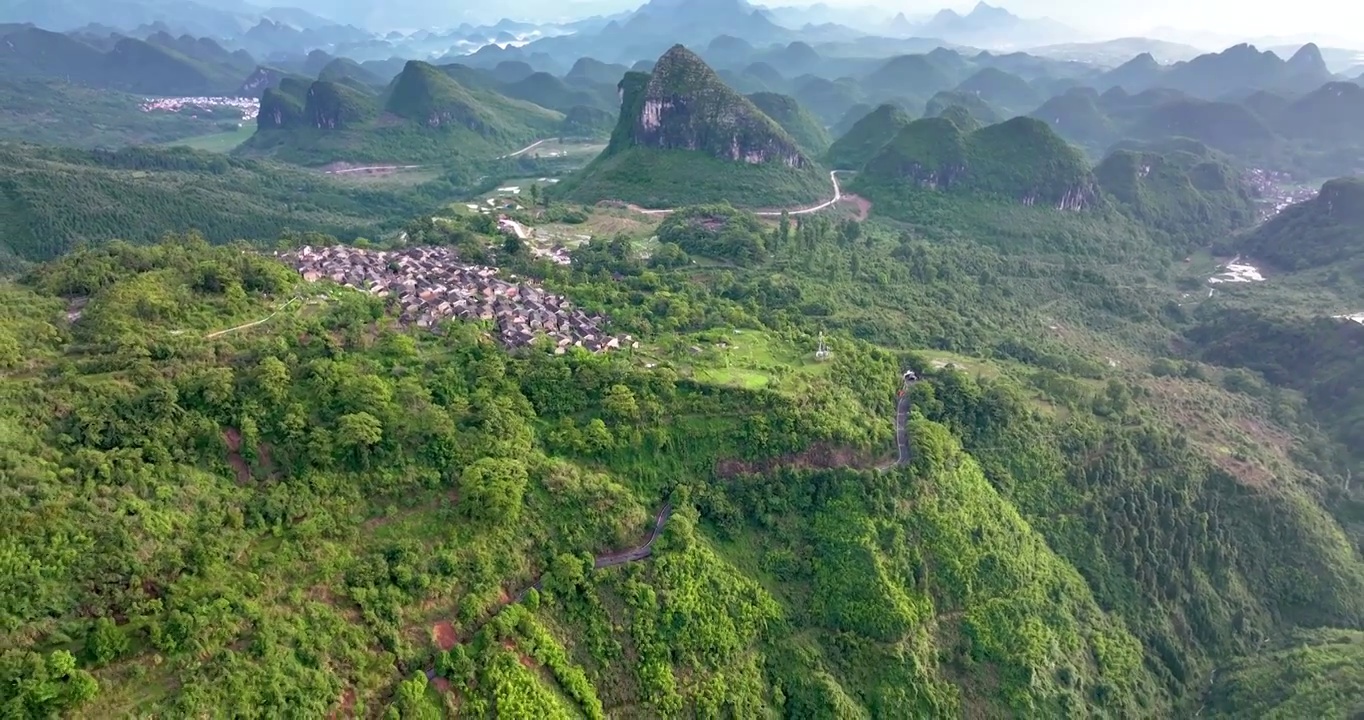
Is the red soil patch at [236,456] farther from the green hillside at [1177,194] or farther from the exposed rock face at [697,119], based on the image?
the green hillside at [1177,194]

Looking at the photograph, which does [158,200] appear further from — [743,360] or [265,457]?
[743,360]

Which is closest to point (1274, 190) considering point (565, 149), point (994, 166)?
point (994, 166)

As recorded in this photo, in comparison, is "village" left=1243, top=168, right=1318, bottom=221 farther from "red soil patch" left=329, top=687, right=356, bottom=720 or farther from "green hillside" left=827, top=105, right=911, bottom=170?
"red soil patch" left=329, top=687, right=356, bottom=720

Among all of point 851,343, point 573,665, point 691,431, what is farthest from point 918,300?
point 573,665

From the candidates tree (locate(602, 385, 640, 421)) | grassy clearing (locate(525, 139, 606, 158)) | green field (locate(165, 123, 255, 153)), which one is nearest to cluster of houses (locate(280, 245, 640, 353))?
tree (locate(602, 385, 640, 421))

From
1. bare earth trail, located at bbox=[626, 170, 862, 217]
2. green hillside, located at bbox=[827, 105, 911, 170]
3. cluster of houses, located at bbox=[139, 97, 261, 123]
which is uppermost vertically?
cluster of houses, located at bbox=[139, 97, 261, 123]

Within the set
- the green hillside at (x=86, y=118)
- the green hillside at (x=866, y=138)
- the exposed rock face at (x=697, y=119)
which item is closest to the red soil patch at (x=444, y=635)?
the exposed rock face at (x=697, y=119)
